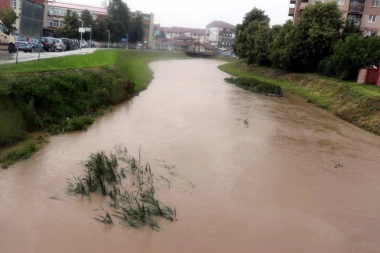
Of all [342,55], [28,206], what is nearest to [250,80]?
[342,55]

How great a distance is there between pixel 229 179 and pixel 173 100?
43.2 feet

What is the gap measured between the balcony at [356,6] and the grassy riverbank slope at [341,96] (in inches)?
615

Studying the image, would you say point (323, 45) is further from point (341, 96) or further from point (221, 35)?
point (221, 35)

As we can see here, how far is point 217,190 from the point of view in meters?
9.55

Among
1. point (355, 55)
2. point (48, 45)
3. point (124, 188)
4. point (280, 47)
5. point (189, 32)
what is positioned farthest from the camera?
point (189, 32)

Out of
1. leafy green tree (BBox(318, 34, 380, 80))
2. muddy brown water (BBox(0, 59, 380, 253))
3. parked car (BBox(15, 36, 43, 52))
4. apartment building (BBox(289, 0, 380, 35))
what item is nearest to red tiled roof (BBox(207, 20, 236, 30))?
apartment building (BBox(289, 0, 380, 35))

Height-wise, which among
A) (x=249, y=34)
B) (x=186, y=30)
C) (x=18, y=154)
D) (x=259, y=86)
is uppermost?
(x=186, y=30)

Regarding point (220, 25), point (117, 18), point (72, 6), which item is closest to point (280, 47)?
point (117, 18)

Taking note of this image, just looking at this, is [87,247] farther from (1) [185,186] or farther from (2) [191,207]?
(1) [185,186]

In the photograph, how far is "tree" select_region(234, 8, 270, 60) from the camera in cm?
4969

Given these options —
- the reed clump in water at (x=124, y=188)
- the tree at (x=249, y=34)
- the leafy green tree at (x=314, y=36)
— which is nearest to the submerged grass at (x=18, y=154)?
the reed clump in water at (x=124, y=188)

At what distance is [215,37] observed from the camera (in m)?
134

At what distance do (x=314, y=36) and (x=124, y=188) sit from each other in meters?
29.4

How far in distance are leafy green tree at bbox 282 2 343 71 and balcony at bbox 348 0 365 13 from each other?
12.5 meters
